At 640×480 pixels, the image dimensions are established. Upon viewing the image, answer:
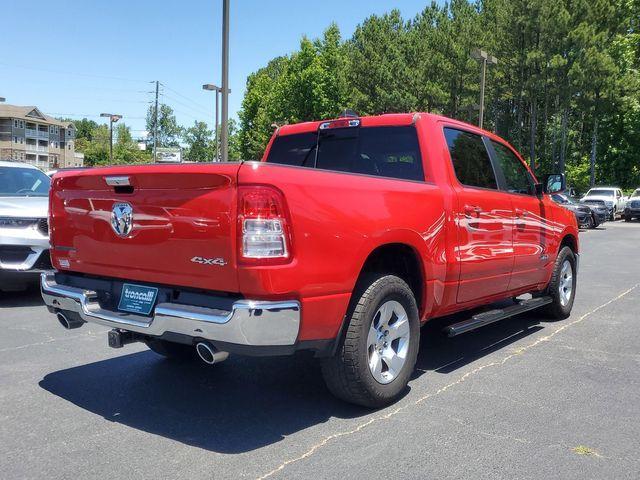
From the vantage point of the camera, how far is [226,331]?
3020 mm

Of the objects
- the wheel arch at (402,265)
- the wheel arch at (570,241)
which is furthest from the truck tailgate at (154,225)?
the wheel arch at (570,241)

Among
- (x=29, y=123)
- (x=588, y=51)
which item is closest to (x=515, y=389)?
(x=588, y=51)

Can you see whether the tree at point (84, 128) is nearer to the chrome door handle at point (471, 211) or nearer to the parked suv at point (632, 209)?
the parked suv at point (632, 209)

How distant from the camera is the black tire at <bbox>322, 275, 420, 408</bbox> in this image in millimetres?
3549

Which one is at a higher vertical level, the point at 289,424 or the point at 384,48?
the point at 384,48

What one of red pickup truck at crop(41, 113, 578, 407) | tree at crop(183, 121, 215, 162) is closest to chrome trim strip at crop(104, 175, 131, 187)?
red pickup truck at crop(41, 113, 578, 407)

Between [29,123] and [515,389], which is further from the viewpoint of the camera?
[29,123]

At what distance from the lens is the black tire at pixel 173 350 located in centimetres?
474

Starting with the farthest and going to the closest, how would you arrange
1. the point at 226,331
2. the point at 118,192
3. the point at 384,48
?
the point at 384,48 → the point at 118,192 → the point at 226,331

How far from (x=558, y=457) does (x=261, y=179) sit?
2.23 metres

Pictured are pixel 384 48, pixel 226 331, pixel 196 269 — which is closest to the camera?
pixel 226 331

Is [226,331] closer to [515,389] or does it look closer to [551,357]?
[515,389]

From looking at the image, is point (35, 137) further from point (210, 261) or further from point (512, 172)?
point (210, 261)

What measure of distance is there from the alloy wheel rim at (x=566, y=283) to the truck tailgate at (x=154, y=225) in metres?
4.77
